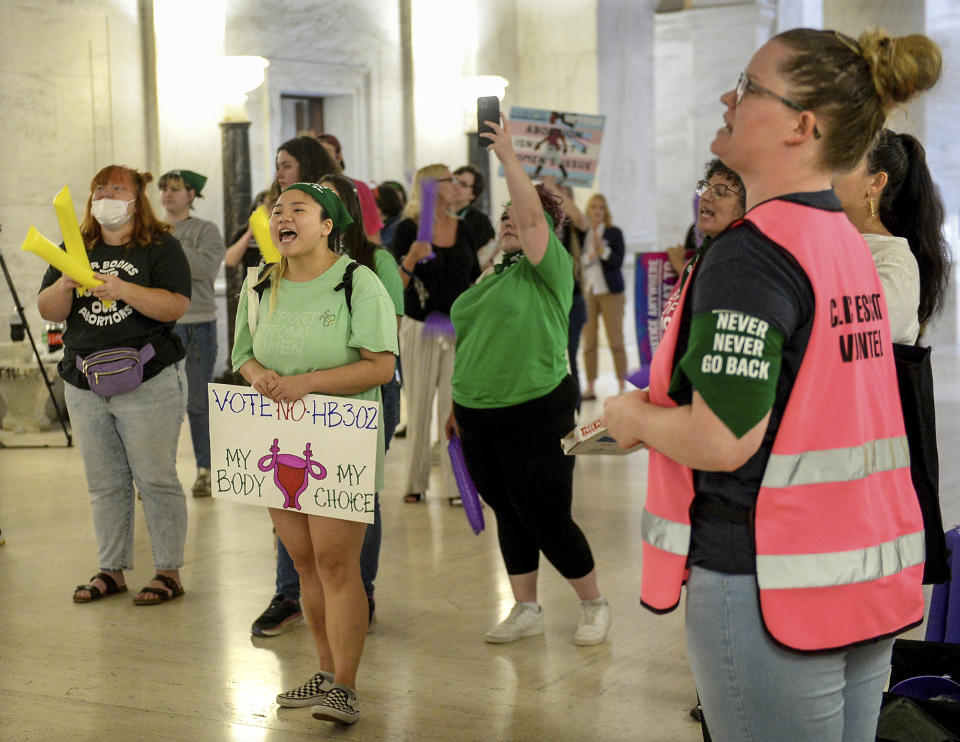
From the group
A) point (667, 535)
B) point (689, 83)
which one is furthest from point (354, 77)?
point (667, 535)

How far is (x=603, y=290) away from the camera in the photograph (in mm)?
12219

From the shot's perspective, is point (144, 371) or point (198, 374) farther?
point (198, 374)

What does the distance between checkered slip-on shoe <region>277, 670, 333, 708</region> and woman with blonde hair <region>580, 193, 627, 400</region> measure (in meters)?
7.91

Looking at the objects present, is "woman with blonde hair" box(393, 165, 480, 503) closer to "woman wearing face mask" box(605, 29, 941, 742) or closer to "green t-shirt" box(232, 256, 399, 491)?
"green t-shirt" box(232, 256, 399, 491)

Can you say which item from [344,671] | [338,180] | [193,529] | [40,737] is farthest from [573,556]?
[193,529]

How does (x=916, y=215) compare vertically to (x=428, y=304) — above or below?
above

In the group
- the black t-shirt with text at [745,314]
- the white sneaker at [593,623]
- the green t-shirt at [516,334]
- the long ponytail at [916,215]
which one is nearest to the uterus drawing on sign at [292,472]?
the green t-shirt at [516,334]

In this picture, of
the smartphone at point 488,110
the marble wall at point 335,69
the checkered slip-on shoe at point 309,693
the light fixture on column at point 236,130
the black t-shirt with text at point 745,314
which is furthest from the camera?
the marble wall at point 335,69

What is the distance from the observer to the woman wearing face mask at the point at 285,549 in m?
5.07

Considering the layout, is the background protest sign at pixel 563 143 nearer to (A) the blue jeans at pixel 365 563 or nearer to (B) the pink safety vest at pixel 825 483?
(A) the blue jeans at pixel 365 563

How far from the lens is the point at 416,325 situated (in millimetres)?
7652

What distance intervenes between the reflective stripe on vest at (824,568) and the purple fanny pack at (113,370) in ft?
12.9

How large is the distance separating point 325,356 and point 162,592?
6.91ft

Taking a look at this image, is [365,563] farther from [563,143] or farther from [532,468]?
[563,143]
